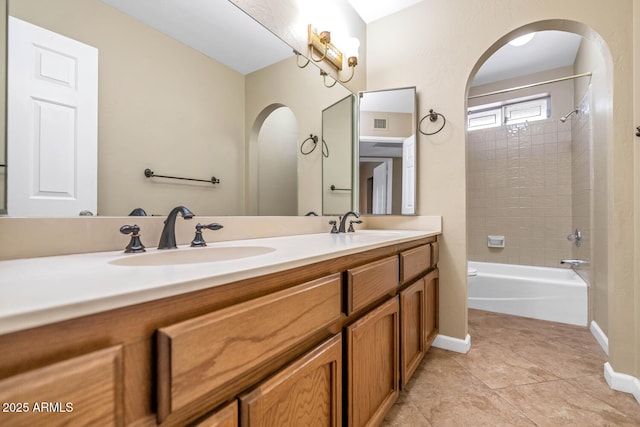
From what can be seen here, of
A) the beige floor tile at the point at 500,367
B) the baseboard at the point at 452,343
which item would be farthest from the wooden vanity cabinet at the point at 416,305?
the beige floor tile at the point at 500,367

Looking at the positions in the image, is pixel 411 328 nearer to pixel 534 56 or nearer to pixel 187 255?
pixel 187 255

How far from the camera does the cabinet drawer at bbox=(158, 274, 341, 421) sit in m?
0.41

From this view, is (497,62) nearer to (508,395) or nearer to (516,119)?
(516,119)

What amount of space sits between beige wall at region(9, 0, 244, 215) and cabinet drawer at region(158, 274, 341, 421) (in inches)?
24.5

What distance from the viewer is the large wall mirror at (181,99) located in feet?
2.74

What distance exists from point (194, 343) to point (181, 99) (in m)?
0.92

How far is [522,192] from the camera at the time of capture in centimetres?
310

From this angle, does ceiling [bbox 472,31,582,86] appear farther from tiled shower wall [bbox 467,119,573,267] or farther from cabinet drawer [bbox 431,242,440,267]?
cabinet drawer [bbox 431,242,440,267]

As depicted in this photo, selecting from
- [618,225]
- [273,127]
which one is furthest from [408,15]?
[618,225]

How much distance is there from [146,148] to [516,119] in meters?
3.80

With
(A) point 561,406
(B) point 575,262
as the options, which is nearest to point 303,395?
(A) point 561,406

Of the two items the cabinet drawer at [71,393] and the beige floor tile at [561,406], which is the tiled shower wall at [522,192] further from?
the cabinet drawer at [71,393]

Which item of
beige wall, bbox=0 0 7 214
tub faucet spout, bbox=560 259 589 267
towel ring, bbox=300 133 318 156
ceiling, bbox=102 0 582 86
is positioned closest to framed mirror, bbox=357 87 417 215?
towel ring, bbox=300 133 318 156

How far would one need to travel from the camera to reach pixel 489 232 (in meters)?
3.25
